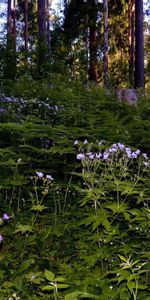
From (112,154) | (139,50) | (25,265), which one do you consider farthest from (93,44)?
(25,265)

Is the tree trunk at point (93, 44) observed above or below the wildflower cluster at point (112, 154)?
above

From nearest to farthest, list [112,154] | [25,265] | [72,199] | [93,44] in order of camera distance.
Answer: [25,265] < [112,154] < [72,199] < [93,44]

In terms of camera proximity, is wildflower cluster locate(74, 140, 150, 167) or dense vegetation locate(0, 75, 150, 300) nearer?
dense vegetation locate(0, 75, 150, 300)

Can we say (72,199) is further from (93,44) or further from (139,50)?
(93,44)

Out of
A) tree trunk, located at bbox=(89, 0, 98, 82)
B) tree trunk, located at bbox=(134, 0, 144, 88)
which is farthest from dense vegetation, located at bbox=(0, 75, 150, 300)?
tree trunk, located at bbox=(89, 0, 98, 82)

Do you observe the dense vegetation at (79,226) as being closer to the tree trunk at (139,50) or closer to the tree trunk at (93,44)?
the tree trunk at (139,50)

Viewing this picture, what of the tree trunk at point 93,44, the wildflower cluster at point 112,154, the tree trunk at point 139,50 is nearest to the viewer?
the wildflower cluster at point 112,154

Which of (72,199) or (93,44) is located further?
(93,44)

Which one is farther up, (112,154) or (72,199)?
(112,154)

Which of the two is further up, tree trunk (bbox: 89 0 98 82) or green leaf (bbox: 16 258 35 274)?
tree trunk (bbox: 89 0 98 82)

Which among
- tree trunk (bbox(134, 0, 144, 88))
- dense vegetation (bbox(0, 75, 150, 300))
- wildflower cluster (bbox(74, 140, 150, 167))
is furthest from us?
tree trunk (bbox(134, 0, 144, 88))

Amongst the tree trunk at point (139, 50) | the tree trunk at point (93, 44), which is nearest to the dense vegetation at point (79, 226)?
the tree trunk at point (139, 50)

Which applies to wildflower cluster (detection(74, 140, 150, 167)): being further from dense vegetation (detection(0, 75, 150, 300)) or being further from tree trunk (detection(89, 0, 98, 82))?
tree trunk (detection(89, 0, 98, 82))

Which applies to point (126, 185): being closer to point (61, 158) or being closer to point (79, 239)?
point (79, 239)
